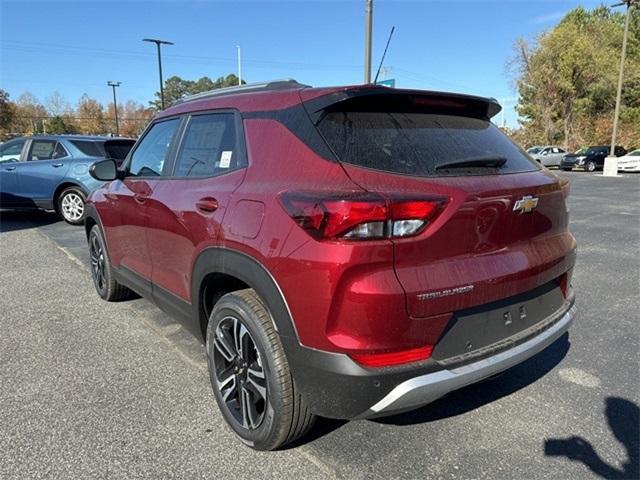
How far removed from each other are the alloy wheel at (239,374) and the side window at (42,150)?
331 inches

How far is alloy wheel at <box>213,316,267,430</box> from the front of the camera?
7.73 feet

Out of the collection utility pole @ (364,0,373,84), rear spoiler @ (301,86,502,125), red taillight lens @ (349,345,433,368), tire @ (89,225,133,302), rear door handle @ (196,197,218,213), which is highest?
utility pole @ (364,0,373,84)

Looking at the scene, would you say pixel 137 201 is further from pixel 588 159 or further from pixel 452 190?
pixel 588 159

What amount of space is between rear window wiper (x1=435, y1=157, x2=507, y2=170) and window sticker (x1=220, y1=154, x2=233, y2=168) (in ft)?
3.64

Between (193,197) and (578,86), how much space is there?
43697 mm

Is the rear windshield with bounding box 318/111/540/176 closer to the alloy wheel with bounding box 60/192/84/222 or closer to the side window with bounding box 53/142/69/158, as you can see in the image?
the alloy wheel with bounding box 60/192/84/222

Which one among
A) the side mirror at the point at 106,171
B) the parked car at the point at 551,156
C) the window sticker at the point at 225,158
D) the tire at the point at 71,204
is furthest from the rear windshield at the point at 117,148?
the parked car at the point at 551,156

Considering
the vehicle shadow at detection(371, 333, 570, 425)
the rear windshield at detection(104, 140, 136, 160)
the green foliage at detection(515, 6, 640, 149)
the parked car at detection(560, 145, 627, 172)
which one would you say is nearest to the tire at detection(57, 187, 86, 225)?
the rear windshield at detection(104, 140, 136, 160)

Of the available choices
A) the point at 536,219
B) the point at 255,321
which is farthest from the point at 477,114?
the point at 255,321

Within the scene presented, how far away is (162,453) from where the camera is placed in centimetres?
237

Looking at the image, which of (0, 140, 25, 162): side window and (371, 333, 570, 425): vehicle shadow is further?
(0, 140, 25, 162): side window

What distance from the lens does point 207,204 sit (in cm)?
257

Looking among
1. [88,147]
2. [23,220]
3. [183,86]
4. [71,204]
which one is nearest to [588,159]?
[88,147]

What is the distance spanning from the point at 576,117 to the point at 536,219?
43789 millimetres
